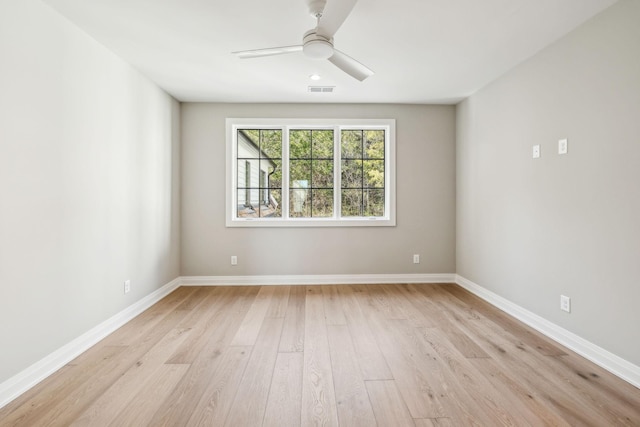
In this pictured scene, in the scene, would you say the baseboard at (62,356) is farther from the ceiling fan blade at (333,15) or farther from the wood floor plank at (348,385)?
the ceiling fan blade at (333,15)

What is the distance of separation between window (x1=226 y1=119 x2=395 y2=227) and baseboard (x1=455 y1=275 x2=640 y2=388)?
5.34 ft

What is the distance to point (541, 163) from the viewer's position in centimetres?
279

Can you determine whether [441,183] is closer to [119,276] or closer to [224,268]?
[224,268]

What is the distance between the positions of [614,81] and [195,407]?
132 inches

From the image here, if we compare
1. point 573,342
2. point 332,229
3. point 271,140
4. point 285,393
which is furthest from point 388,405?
point 271,140

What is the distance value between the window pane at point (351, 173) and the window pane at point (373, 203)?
0.20 metres

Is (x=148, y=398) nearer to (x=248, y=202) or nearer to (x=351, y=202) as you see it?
(x=248, y=202)

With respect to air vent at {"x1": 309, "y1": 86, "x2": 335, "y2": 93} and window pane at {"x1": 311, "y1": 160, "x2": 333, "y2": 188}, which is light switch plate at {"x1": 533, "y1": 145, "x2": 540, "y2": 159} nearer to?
air vent at {"x1": 309, "y1": 86, "x2": 335, "y2": 93}

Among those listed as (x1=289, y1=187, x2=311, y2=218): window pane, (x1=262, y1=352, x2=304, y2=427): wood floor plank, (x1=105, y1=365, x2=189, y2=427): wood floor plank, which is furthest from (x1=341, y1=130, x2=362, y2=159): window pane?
(x1=105, y1=365, x2=189, y2=427): wood floor plank

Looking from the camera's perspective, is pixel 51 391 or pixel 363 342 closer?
pixel 51 391

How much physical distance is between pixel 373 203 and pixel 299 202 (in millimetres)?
1048

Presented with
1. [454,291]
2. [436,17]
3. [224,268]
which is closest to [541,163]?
[436,17]

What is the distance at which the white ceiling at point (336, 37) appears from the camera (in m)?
2.16

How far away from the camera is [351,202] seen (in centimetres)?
441
